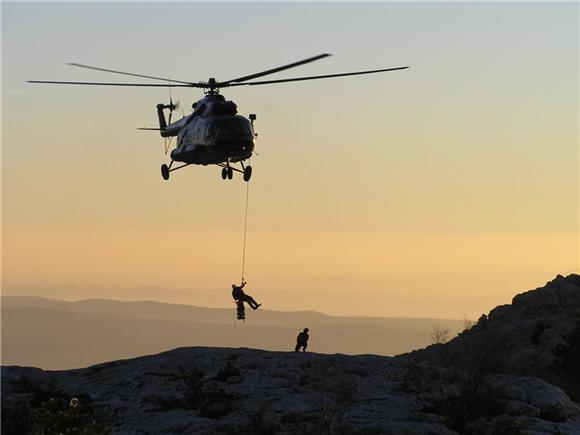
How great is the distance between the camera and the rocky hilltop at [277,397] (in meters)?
47.1

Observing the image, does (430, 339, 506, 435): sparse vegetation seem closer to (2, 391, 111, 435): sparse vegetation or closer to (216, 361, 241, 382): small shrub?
(216, 361, 241, 382): small shrub

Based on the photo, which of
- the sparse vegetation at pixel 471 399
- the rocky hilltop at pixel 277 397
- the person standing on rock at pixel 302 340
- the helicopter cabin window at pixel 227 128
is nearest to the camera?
the rocky hilltop at pixel 277 397

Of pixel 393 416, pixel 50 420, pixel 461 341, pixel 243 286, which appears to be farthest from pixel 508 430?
pixel 461 341

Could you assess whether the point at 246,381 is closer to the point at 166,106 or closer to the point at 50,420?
the point at 50,420

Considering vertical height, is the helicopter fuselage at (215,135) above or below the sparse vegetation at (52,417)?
above

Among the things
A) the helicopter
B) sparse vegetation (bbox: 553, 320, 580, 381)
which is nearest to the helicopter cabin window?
the helicopter

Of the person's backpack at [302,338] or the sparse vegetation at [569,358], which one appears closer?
the person's backpack at [302,338]

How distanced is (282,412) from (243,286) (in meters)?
7.63

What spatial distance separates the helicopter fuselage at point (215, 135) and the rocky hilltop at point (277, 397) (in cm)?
Result: 849

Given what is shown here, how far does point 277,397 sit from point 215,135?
12000mm

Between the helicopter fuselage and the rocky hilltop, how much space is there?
849 cm

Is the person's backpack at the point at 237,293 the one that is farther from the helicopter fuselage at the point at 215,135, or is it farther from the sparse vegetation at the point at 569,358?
the sparse vegetation at the point at 569,358

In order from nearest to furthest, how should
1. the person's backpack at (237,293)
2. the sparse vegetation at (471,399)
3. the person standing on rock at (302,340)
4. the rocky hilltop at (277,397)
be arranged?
the rocky hilltop at (277,397) < the sparse vegetation at (471,399) < the person's backpack at (237,293) < the person standing on rock at (302,340)

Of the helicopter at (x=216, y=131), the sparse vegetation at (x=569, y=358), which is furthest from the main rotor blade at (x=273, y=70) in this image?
the sparse vegetation at (x=569, y=358)
